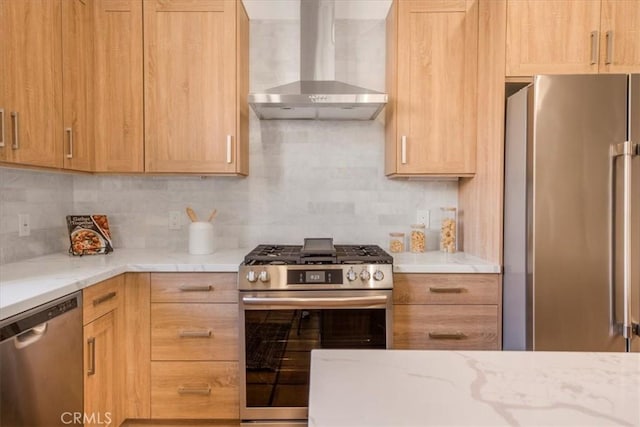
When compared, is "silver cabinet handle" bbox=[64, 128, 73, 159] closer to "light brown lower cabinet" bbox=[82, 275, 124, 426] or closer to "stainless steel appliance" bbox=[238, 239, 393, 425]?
"light brown lower cabinet" bbox=[82, 275, 124, 426]

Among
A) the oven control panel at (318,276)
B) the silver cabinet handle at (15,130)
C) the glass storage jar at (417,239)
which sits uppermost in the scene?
the silver cabinet handle at (15,130)

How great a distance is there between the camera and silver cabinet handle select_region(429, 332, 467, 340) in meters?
2.06

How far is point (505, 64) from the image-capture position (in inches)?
79.3

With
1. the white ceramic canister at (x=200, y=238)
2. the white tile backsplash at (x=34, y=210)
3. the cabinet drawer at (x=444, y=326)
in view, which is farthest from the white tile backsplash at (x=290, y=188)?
the cabinet drawer at (x=444, y=326)

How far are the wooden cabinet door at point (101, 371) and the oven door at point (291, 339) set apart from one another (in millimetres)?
617

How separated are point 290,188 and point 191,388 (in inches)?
52.3

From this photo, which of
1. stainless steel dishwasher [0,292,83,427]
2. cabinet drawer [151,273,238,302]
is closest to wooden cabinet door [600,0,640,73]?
cabinet drawer [151,273,238,302]

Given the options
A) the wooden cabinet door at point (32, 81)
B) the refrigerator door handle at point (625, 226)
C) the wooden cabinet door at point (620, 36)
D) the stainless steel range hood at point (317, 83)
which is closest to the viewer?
the wooden cabinet door at point (32, 81)

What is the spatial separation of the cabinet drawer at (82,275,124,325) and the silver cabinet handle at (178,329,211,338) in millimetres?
351

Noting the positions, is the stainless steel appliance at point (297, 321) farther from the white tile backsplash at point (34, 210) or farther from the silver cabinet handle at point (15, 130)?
the white tile backsplash at point (34, 210)

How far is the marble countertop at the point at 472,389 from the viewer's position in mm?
592

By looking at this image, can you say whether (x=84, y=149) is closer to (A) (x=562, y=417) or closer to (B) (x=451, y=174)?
(B) (x=451, y=174)

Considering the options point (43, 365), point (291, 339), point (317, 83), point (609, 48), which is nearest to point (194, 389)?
point (291, 339)

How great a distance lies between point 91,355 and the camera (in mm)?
1726
